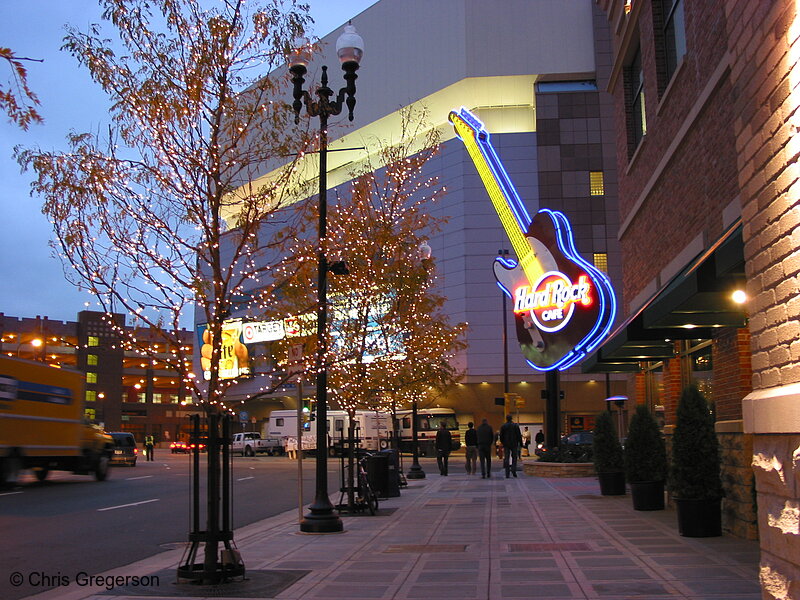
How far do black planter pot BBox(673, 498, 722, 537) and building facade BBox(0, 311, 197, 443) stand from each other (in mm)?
84867

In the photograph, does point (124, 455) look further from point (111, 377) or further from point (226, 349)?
point (111, 377)

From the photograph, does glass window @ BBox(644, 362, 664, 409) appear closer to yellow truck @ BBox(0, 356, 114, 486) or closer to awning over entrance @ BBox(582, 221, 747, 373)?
awning over entrance @ BBox(582, 221, 747, 373)

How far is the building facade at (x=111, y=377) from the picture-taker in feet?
327

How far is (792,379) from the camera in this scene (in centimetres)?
450

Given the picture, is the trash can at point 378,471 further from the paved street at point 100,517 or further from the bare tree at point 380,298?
the bare tree at point 380,298

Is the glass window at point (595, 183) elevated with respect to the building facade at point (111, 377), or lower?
elevated

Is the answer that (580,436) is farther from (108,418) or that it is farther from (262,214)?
(108,418)

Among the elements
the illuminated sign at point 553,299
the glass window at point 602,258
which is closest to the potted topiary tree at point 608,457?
the illuminated sign at point 553,299

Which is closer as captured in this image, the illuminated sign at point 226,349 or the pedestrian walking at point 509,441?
the illuminated sign at point 226,349

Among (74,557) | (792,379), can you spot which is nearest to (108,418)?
(74,557)

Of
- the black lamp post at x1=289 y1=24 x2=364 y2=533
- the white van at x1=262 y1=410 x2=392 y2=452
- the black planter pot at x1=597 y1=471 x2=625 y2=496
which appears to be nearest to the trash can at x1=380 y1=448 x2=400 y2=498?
the black planter pot at x1=597 y1=471 x2=625 y2=496

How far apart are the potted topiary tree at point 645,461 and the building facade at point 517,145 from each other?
4081cm

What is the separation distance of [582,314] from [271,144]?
19.9 meters

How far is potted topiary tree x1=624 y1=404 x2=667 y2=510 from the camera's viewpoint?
49.2ft
